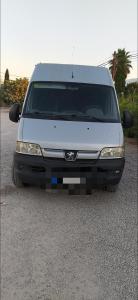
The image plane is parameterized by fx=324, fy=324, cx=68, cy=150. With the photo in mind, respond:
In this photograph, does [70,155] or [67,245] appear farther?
[70,155]

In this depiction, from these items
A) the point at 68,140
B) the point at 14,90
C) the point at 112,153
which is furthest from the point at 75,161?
the point at 14,90

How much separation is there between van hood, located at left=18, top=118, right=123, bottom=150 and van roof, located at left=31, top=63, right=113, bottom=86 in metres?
1.26

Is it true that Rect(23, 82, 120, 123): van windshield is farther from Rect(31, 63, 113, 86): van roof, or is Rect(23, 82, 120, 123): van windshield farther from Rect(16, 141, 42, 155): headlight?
Rect(16, 141, 42, 155): headlight

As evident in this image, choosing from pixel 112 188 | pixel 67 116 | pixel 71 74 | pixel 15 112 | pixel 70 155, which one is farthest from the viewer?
pixel 71 74

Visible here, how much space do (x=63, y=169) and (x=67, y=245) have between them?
4.46ft

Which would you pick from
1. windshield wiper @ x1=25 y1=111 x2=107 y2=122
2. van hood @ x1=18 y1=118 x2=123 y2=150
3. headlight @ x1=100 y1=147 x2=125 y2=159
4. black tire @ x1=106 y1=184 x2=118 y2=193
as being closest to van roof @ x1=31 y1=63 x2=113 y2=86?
windshield wiper @ x1=25 y1=111 x2=107 y2=122

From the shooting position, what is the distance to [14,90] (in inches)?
2021

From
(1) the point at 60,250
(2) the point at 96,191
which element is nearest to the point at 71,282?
(1) the point at 60,250

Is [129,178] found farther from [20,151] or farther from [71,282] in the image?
[71,282]

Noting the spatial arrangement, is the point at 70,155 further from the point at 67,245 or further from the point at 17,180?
the point at 67,245

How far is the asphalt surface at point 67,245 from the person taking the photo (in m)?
3.30

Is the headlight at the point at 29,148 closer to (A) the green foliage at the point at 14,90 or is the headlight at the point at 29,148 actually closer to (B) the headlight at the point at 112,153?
(B) the headlight at the point at 112,153

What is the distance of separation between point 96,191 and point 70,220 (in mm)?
1489

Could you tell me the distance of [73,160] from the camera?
5168mm
